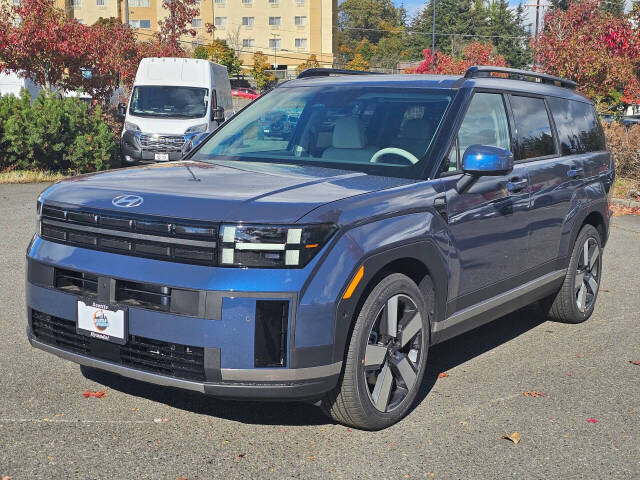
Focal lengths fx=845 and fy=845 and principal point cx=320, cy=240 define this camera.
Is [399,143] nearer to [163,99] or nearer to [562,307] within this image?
[562,307]

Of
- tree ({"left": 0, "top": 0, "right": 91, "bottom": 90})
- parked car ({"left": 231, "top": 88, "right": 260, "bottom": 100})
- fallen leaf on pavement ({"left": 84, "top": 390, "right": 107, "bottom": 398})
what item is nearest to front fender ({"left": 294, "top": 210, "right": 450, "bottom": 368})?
fallen leaf on pavement ({"left": 84, "top": 390, "right": 107, "bottom": 398})

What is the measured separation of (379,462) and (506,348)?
8.15ft

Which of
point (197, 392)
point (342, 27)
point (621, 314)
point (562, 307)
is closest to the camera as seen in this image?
point (197, 392)

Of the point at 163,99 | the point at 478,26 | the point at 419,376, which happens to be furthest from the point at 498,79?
the point at 478,26

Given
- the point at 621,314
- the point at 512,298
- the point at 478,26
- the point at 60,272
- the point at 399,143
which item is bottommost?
the point at 621,314

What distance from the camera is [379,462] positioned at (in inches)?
162

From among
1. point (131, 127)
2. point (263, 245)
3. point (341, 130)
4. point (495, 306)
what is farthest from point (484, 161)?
point (131, 127)

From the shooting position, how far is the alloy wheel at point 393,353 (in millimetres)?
4387

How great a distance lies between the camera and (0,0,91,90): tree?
2045cm

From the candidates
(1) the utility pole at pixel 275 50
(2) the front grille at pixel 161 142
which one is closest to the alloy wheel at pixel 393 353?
(2) the front grille at pixel 161 142

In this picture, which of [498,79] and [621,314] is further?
[621,314]

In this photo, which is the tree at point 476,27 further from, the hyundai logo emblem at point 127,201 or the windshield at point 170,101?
the hyundai logo emblem at point 127,201

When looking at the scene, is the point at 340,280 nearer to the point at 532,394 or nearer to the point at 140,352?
the point at 140,352

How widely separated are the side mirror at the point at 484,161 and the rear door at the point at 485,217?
5.3 inches
